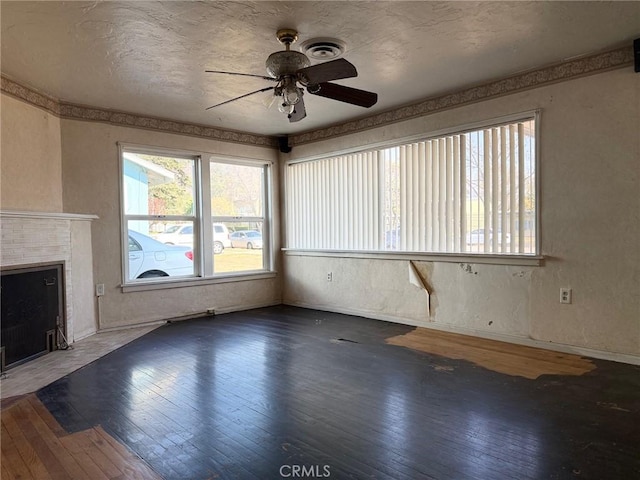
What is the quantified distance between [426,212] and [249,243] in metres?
2.70

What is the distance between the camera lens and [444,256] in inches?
177

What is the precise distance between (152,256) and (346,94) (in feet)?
11.1

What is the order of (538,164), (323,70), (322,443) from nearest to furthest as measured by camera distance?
(322,443) → (323,70) → (538,164)

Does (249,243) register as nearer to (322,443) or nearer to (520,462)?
(322,443)

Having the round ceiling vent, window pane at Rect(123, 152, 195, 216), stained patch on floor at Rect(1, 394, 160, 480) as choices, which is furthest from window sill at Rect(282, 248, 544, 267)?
stained patch on floor at Rect(1, 394, 160, 480)

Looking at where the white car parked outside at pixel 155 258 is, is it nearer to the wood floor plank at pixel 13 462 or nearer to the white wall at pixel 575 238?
the wood floor plank at pixel 13 462

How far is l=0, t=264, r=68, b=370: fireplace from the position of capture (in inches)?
136

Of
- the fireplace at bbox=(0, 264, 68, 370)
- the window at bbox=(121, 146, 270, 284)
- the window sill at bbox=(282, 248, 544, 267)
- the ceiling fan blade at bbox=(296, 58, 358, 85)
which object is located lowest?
the fireplace at bbox=(0, 264, 68, 370)

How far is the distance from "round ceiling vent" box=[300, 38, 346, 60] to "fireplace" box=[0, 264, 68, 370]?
3060 millimetres

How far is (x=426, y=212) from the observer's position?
4660 mm

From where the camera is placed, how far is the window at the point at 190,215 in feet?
16.5

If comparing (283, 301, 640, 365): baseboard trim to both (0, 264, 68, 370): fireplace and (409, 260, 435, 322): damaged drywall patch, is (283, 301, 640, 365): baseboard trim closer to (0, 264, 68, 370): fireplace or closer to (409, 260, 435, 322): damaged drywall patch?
(409, 260, 435, 322): damaged drywall patch

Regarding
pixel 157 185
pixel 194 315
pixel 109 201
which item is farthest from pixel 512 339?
pixel 109 201

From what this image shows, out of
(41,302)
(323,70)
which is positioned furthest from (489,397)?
(41,302)
